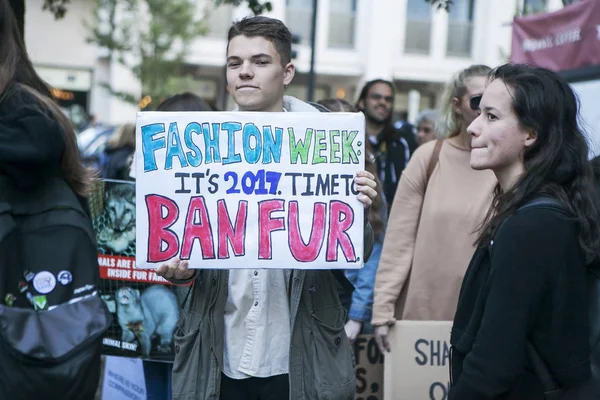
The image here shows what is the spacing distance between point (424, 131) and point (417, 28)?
22195mm

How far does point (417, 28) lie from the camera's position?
3069 cm

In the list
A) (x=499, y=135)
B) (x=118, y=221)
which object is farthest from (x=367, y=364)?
(x=499, y=135)

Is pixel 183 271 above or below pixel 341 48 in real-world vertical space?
below

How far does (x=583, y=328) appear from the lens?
2.60 meters

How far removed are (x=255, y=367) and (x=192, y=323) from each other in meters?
0.29

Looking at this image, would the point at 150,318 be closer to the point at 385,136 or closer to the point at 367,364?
the point at 367,364

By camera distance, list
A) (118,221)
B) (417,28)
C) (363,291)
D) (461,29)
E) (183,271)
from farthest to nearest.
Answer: (461,29) → (417,28) → (363,291) → (118,221) → (183,271)

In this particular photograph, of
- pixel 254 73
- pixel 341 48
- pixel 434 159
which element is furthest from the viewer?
pixel 341 48

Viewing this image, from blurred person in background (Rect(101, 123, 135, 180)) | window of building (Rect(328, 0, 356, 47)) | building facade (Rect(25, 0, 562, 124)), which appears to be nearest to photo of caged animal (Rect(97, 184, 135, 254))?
blurred person in background (Rect(101, 123, 135, 180))

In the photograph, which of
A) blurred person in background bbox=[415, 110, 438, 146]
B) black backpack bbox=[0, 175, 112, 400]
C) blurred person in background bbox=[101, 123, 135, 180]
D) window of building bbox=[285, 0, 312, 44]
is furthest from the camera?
window of building bbox=[285, 0, 312, 44]

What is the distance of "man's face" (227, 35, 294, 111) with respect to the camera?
3.16m

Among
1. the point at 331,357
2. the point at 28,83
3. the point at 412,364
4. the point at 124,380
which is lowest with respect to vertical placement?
the point at 124,380

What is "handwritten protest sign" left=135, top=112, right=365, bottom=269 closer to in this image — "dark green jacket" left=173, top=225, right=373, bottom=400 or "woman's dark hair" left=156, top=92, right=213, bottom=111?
"dark green jacket" left=173, top=225, right=373, bottom=400

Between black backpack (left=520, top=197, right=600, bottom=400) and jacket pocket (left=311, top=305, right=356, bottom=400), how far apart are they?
770 mm
